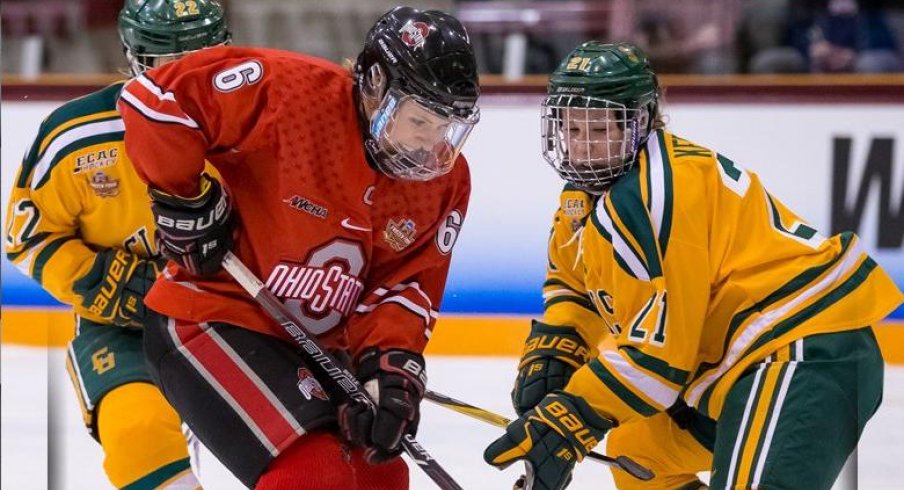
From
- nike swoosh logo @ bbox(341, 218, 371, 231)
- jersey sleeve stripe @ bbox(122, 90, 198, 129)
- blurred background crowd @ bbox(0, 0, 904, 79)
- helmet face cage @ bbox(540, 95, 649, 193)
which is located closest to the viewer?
jersey sleeve stripe @ bbox(122, 90, 198, 129)

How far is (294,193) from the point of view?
2.20 metres

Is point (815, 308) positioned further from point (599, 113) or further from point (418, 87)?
point (418, 87)

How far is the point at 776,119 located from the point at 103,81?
249cm

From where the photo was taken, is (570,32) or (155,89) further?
(570,32)

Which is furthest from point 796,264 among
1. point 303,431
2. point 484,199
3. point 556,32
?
point 556,32

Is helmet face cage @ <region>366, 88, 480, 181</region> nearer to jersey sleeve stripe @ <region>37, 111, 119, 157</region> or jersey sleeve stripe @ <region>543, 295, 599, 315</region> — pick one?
jersey sleeve stripe @ <region>543, 295, 599, 315</region>

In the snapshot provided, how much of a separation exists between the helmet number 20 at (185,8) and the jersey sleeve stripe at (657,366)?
4.04ft

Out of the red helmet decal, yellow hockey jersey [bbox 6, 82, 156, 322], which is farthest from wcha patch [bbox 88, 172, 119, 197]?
the red helmet decal

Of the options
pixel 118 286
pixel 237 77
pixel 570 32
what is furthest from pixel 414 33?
pixel 570 32

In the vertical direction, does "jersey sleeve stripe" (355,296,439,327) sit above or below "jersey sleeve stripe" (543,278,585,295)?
above

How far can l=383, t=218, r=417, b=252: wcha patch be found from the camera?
7.63 feet

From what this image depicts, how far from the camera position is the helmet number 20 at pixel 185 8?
2.85 m

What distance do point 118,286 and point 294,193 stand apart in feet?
2.08

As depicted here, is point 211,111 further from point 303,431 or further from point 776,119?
point 776,119
